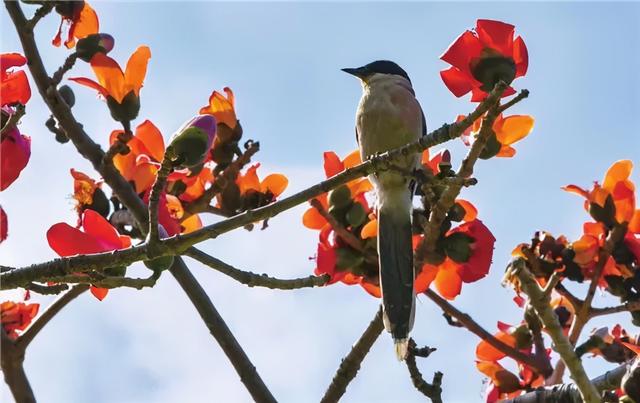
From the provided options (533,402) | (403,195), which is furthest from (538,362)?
(403,195)

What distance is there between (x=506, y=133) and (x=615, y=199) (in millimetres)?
563

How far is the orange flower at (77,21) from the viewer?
9.69 ft

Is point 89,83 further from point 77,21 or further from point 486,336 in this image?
point 486,336

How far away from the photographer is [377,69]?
488 cm

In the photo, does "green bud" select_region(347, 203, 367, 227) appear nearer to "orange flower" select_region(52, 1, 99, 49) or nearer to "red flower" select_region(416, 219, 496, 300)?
"red flower" select_region(416, 219, 496, 300)

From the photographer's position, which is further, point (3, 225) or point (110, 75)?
point (110, 75)

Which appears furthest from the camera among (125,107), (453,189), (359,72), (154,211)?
(359,72)

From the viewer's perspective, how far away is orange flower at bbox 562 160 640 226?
3488 millimetres

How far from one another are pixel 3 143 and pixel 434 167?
1539 mm

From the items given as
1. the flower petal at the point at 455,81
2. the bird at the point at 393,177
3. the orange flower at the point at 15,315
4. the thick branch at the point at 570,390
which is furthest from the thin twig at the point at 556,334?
the orange flower at the point at 15,315

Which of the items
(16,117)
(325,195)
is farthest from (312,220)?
(16,117)

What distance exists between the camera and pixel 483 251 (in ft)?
10.6

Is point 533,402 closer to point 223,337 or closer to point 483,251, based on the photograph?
point 483,251

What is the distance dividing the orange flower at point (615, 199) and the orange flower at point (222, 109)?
4.18 feet
